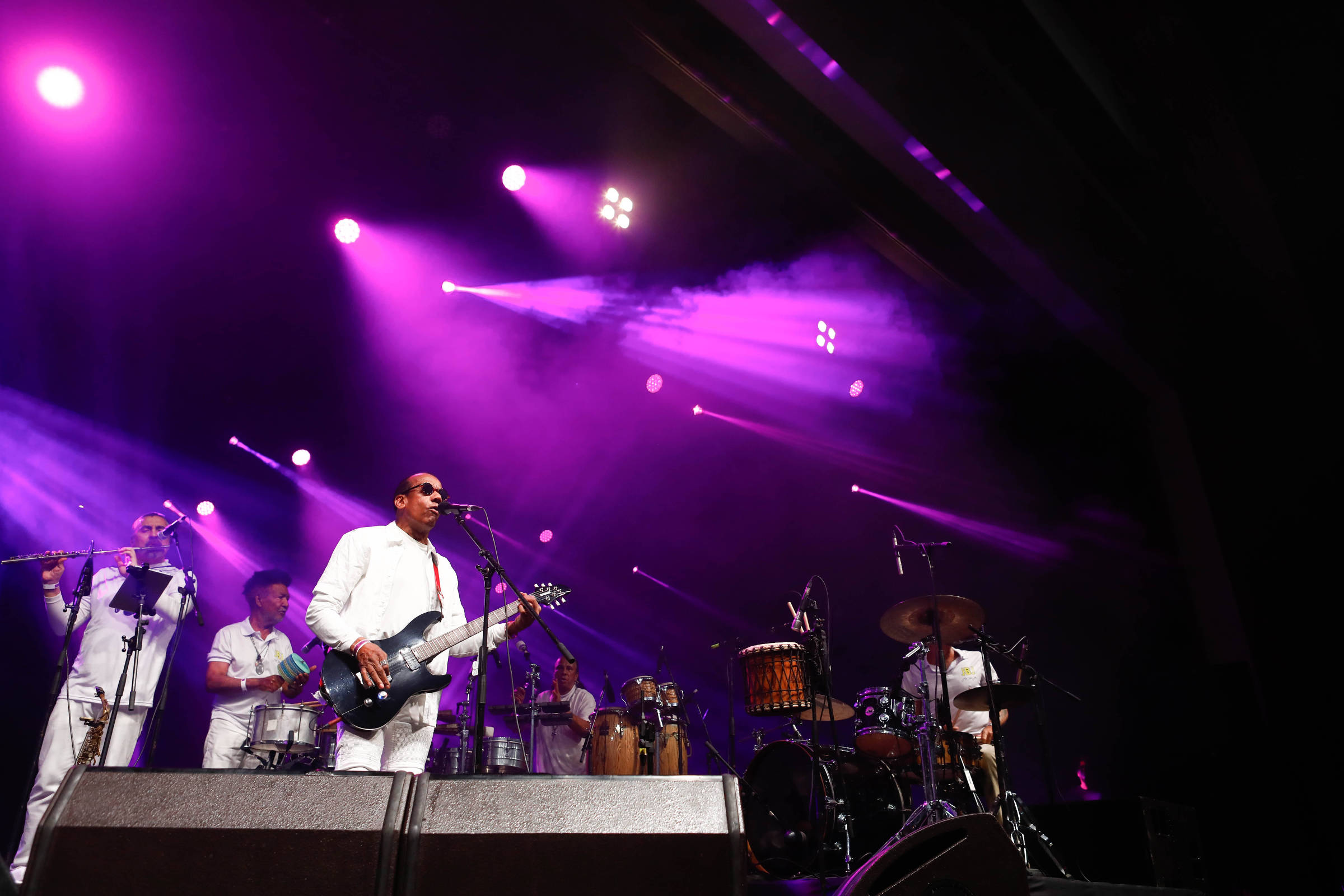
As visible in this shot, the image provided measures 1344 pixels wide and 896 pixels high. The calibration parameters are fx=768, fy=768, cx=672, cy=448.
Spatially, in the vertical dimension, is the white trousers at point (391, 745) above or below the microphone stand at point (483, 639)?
below

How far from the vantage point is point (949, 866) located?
195cm

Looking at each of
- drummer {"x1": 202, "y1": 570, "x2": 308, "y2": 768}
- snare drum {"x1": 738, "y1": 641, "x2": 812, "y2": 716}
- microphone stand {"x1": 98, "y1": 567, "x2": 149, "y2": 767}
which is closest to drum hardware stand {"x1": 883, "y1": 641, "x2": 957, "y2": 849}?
snare drum {"x1": 738, "y1": 641, "x2": 812, "y2": 716}

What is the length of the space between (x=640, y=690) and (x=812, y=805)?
271 centimetres

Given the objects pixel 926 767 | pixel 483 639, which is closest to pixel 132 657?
pixel 483 639

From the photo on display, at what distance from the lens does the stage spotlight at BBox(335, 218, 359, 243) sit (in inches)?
290

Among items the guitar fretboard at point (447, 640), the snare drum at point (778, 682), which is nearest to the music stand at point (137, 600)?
the guitar fretboard at point (447, 640)

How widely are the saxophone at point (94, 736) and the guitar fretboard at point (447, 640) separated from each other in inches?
118

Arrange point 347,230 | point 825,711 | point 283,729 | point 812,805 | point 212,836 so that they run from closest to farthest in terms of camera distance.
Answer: point 212,836 < point 812,805 < point 283,729 < point 825,711 < point 347,230

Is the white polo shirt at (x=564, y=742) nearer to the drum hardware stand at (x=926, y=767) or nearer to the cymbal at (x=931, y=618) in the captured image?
the drum hardware stand at (x=926, y=767)

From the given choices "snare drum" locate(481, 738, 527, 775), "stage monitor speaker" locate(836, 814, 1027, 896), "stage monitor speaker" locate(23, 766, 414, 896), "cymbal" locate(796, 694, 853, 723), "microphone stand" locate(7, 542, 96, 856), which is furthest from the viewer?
"snare drum" locate(481, 738, 527, 775)

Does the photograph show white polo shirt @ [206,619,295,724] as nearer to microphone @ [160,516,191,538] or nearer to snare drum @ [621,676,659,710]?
microphone @ [160,516,191,538]

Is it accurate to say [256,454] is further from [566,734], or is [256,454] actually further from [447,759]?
[566,734]

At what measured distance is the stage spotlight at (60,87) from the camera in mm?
5539

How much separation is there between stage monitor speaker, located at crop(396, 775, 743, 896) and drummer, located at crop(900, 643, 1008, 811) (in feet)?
16.3
